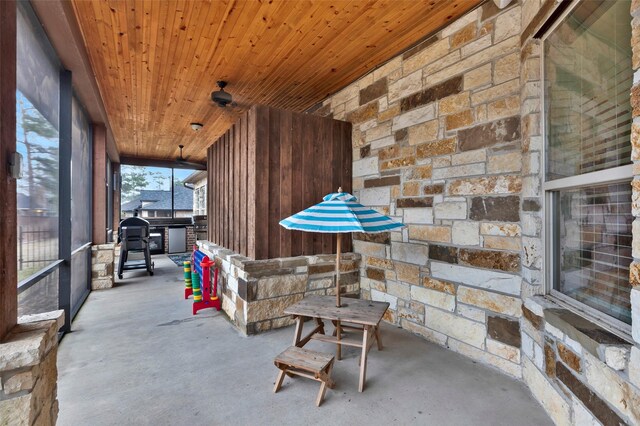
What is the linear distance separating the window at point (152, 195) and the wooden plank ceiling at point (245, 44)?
10939mm

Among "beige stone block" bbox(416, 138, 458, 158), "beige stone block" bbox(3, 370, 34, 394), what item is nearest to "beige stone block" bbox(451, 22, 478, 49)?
"beige stone block" bbox(416, 138, 458, 158)

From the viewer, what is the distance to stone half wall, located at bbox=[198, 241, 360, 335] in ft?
9.46

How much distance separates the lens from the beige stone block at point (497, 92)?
7.03 feet

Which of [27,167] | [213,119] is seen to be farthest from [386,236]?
[213,119]

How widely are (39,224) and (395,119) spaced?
356 centimetres

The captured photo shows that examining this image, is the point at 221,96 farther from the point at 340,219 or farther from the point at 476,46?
the point at 476,46

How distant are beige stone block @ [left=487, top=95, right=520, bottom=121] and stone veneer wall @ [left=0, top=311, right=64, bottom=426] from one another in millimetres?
3049

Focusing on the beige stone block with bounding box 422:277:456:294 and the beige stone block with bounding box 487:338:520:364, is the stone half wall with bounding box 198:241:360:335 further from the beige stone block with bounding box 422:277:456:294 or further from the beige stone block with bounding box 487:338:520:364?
the beige stone block with bounding box 487:338:520:364

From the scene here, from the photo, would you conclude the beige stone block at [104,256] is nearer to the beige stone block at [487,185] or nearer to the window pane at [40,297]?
the window pane at [40,297]

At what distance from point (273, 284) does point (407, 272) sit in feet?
4.63

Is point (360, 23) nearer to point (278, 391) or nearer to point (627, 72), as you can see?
point (627, 72)

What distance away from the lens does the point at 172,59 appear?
10.0 feet

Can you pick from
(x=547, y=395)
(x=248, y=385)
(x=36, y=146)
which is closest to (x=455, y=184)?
(x=547, y=395)

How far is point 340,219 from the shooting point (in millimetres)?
2141
